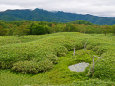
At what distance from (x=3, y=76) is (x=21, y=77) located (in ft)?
8.36

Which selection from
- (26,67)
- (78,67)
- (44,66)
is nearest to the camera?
(26,67)


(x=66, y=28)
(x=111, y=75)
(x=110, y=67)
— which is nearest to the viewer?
(x=111, y=75)

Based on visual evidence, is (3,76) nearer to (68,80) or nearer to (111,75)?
(68,80)

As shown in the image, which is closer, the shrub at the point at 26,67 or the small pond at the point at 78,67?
the shrub at the point at 26,67

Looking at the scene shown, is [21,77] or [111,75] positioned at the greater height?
[111,75]

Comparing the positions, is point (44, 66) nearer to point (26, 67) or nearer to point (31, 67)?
point (31, 67)

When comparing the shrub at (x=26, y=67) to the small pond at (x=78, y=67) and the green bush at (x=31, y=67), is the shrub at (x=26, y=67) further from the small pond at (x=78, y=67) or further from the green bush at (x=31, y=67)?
the small pond at (x=78, y=67)

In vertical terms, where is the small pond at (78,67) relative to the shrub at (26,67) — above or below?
below

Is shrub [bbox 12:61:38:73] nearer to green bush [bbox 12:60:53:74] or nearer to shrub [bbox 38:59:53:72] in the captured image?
green bush [bbox 12:60:53:74]

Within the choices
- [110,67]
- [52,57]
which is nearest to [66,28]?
[52,57]

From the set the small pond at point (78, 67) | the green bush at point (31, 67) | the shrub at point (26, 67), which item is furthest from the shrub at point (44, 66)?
the small pond at point (78, 67)

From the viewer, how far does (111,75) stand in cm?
1382

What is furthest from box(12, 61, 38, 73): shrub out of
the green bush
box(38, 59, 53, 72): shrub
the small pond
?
the small pond

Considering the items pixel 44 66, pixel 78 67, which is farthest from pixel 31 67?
pixel 78 67
